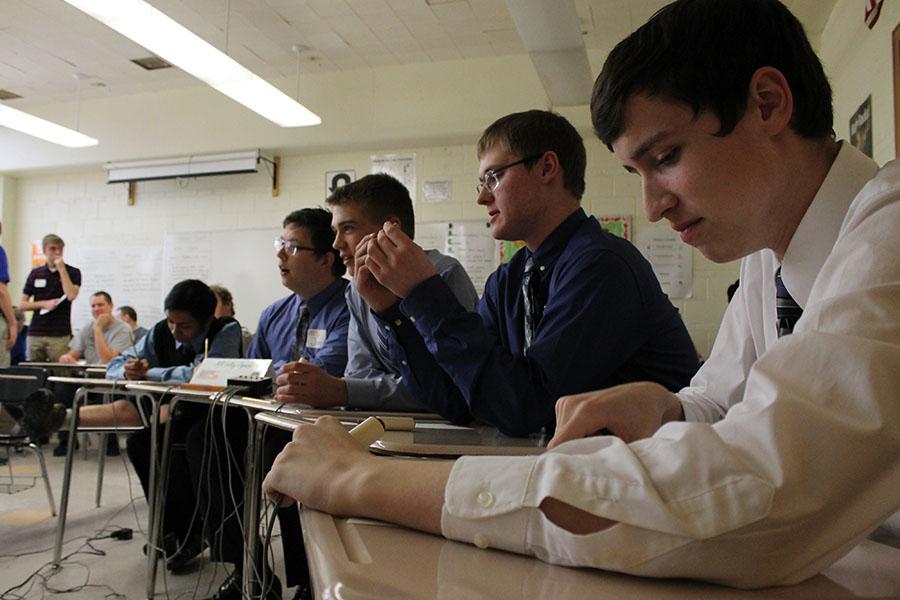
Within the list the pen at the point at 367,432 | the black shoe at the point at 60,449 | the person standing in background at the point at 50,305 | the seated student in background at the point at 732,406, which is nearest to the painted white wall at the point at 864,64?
the seated student in background at the point at 732,406

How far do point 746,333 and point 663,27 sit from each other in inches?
18.6

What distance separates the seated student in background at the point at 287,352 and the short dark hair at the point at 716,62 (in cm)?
178

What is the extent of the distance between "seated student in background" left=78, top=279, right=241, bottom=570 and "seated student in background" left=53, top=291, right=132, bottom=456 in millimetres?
1995

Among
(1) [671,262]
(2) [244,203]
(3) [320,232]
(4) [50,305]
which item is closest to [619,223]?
(1) [671,262]

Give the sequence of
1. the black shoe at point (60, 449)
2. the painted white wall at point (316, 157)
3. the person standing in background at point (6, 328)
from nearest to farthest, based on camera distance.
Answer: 1. the person standing in background at point (6, 328)
2. the black shoe at point (60, 449)
3. the painted white wall at point (316, 157)

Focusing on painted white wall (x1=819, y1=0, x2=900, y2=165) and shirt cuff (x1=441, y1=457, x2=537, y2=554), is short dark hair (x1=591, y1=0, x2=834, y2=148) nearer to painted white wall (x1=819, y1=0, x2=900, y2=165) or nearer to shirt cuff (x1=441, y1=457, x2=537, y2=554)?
shirt cuff (x1=441, y1=457, x2=537, y2=554)

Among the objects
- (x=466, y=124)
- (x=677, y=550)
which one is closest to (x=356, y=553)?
(x=677, y=550)

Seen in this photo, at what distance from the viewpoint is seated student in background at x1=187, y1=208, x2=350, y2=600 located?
2.24 meters

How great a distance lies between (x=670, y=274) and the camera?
5.04 metres

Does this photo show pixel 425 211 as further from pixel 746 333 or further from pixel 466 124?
pixel 746 333

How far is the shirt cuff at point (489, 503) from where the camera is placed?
500 millimetres

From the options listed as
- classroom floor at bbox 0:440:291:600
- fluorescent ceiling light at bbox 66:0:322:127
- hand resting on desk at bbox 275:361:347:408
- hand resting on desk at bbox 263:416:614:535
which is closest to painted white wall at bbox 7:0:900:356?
fluorescent ceiling light at bbox 66:0:322:127

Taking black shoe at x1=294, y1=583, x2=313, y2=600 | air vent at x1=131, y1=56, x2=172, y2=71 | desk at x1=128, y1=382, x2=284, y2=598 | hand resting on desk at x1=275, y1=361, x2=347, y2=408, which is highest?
air vent at x1=131, y1=56, x2=172, y2=71

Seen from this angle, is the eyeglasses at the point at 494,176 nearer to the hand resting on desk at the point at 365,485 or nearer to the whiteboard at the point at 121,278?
the hand resting on desk at the point at 365,485
